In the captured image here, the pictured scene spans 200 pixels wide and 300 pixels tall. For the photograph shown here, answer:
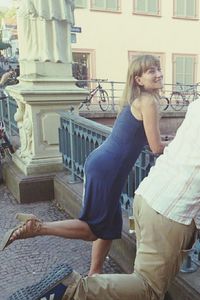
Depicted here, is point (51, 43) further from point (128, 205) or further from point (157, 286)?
point (157, 286)

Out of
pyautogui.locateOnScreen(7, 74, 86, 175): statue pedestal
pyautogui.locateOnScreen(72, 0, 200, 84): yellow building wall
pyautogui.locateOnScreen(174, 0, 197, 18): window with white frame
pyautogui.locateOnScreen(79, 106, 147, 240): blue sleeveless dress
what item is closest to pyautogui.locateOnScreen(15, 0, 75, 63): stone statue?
pyautogui.locateOnScreen(7, 74, 86, 175): statue pedestal

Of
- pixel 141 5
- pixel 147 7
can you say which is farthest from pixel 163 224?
pixel 147 7

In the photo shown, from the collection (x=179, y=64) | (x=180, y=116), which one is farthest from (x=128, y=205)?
(x=179, y=64)

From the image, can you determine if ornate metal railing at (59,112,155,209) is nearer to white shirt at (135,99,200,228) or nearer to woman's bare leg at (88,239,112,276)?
woman's bare leg at (88,239,112,276)

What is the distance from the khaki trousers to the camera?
6.08ft

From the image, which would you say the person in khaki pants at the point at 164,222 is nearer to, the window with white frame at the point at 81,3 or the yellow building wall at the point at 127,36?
the yellow building wall at the point at 127,36

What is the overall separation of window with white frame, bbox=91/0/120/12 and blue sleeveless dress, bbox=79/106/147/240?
61.8 ft

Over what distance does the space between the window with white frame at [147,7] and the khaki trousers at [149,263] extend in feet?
68.4

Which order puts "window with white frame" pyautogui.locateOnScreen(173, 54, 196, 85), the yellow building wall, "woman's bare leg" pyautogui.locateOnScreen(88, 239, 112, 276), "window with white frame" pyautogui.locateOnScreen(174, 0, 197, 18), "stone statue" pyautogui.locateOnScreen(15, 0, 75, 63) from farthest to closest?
1. "window with white frame" pyautogui.locateOnScreen(173, 54, 196, 85)
2. "window with white frame" pyautogui.locateOnScreen(174, 0, 197, 18)
3. the yellow building wall
4. "stone statue" pyautogui.locateOnScreen(15, 0, 75, 63)
5. "woman's bare leg" pyautogui.locateOnScreen(88, 239, 112, 276)

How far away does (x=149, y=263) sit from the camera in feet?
6.33

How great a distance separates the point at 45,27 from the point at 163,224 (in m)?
3.70

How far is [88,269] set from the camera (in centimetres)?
332

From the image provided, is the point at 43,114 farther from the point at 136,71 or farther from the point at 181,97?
the point at 181,97

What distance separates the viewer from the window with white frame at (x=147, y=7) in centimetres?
2128
